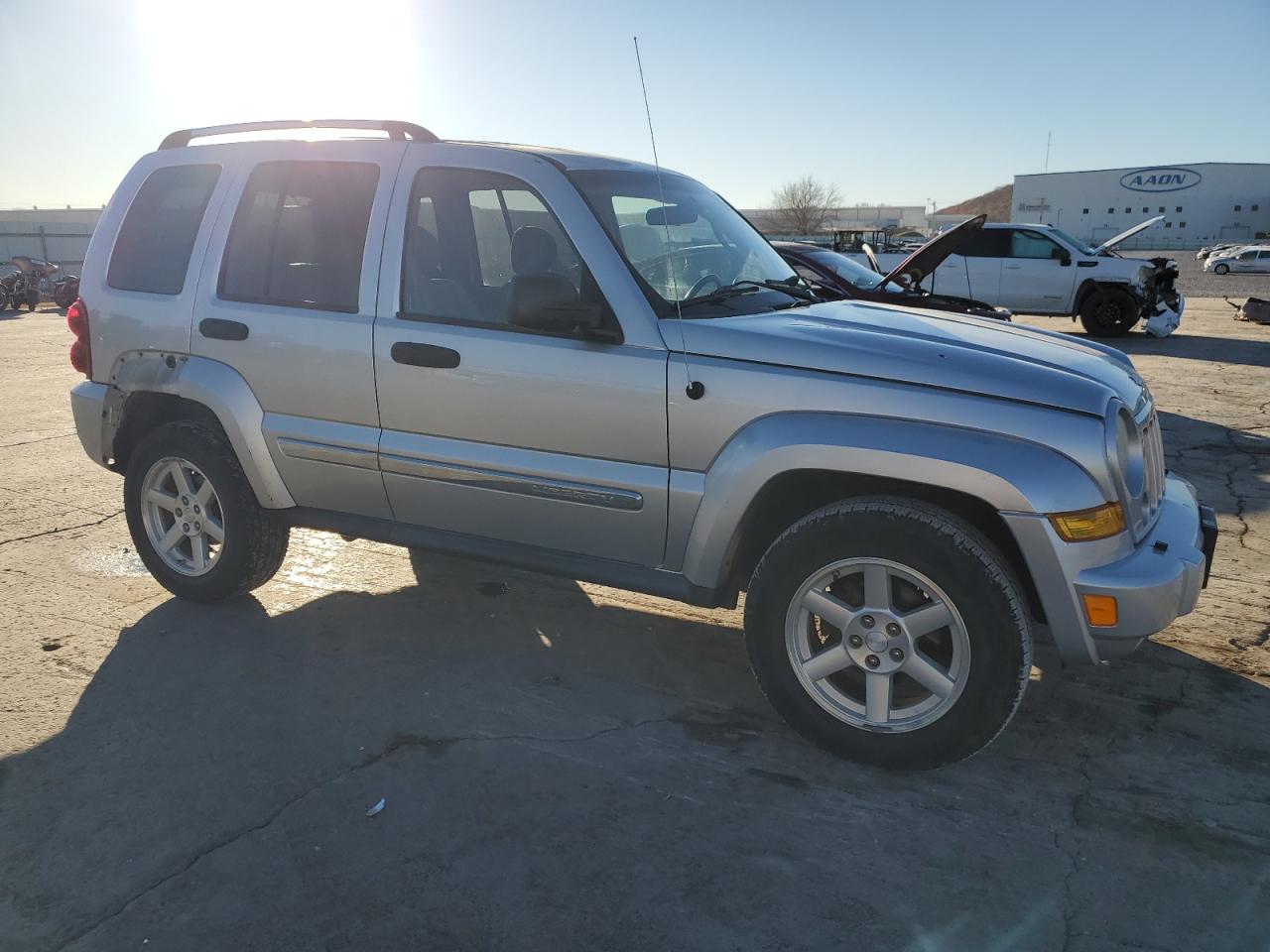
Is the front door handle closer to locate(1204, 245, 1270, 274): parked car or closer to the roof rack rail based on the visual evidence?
the roof rack rail

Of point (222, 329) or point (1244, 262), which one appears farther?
point (1244, 262)

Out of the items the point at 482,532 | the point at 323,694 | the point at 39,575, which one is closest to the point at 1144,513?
the point at 482,532

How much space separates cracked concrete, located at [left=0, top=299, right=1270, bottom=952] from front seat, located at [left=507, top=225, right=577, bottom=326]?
1.47 metres

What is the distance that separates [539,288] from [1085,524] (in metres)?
1.88

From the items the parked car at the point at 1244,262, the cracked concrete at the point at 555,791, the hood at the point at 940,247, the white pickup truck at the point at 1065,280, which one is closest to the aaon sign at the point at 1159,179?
the parked car at the point at 1244,262

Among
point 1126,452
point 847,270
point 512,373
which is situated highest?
point 847,270

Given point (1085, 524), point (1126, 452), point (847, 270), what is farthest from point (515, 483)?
point (847, 270)

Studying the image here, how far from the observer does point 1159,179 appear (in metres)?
83.9

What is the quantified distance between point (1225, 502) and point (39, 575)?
6998mm

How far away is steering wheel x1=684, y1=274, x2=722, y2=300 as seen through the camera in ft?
11.6

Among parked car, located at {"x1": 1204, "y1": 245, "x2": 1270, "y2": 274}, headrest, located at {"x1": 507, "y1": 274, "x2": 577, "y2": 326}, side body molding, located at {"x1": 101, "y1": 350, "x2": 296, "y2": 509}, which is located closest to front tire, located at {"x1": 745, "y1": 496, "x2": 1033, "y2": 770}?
headrest, located at {"x1": 507, "y1": 274, "x2": 577, "y2": 326}

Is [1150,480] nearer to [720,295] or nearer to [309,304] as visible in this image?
[720,295]

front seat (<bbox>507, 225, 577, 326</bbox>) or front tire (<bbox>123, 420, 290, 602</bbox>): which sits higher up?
front seat (<bbox>507, 225, 577, 326</bbox>)

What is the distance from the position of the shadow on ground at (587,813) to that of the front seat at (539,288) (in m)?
1.48
